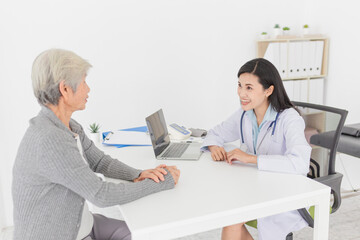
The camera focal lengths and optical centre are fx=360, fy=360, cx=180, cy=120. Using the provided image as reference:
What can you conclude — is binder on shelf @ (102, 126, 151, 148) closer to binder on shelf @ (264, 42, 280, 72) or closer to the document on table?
the document on table

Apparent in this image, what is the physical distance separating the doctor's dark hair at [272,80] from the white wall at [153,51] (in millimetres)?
1368

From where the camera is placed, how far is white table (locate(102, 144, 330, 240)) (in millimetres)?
1137

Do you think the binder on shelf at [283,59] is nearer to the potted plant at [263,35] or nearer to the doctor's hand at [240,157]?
the potted plant at [263,35]

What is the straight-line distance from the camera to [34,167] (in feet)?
3.91

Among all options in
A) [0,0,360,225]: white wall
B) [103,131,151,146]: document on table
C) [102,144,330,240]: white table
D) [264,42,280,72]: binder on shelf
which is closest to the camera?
[102,144,330,240]: white table

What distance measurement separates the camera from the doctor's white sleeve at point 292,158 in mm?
1521

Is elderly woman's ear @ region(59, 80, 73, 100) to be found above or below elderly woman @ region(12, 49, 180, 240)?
above

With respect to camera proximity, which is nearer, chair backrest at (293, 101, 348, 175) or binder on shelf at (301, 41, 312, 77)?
chair backrest at (293, 101, 348, 175)

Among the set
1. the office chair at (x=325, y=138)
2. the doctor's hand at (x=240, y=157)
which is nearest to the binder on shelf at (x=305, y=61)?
the office chair at (x=325, y=138)

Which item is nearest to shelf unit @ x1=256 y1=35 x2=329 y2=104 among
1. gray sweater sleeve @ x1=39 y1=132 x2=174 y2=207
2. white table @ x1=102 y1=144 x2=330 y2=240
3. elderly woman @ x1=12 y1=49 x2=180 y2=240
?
white table @ x1=102 y1=144 x2=330 y2=240

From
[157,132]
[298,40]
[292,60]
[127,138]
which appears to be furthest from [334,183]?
[298,40]

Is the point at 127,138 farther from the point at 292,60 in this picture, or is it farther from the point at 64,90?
the point at 292,60

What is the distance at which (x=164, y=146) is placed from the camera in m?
1.97

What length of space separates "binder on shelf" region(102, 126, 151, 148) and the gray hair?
852 millimetres
